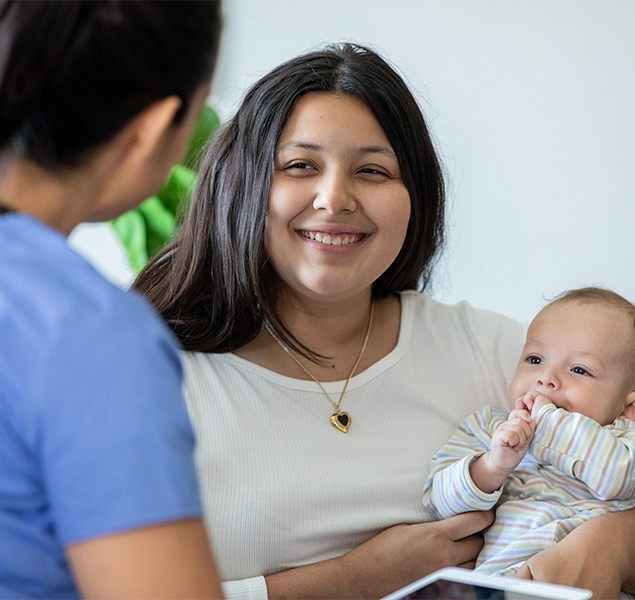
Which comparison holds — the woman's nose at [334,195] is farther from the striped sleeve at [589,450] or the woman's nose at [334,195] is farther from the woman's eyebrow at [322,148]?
the striped sleeve at [589,450]

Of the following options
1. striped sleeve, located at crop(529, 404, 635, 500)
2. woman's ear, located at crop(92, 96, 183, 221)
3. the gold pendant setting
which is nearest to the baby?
striped sleeve, located at crop(529, 404, 635, 500)

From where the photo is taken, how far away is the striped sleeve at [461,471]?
1.36 m

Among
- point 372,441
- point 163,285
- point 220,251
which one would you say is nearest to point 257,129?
point 220,251

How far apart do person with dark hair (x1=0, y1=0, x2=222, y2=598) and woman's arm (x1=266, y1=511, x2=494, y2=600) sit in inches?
27.6

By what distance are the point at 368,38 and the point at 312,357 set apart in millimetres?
1320

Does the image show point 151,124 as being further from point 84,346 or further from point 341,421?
point 341,421

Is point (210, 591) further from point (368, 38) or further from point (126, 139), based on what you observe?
point (368, 38)

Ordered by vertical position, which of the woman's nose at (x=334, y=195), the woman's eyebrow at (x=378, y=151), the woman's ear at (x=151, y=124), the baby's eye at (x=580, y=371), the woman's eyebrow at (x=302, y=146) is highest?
the woman's eyebrow at (x=378, y=151)

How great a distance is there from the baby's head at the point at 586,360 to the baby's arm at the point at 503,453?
0.12m

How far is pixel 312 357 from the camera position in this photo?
1.55 meters

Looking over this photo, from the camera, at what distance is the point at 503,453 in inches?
51.3

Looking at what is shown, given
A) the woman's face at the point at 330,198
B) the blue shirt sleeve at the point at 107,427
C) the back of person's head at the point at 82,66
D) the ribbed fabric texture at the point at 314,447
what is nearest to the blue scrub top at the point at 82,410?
the blue shirt sleeve at the point at 107,427

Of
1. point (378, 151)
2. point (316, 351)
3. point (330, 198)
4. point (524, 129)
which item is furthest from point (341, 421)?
point (524, 129)

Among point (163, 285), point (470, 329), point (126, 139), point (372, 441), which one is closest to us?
point (126, 139)
